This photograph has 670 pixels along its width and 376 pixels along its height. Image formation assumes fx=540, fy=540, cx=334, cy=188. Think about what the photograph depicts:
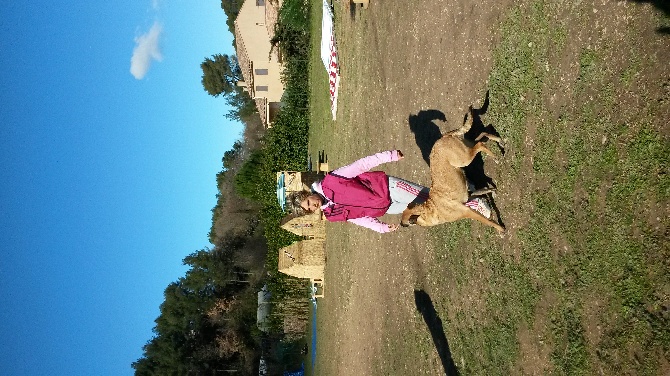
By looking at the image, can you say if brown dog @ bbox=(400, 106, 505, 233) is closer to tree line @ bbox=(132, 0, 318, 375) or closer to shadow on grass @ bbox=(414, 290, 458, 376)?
shadow on grass @ bbox=(414, 290, 458, 376)

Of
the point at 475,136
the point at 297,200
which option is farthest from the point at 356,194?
the point at 475,136

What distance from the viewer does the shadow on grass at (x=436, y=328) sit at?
860 cm

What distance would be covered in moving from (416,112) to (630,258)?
245 inches

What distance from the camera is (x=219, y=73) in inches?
2530

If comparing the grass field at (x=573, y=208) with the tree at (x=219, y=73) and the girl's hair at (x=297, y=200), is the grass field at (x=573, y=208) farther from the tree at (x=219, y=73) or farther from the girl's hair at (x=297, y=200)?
the tree at (x=219, y=73)

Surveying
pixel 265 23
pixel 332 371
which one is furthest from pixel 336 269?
pixel 265 23

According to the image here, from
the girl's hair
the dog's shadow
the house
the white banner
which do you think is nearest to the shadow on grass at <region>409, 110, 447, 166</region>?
the dog's shadow

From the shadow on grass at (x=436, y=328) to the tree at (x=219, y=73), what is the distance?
185 feet

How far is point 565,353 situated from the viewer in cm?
608

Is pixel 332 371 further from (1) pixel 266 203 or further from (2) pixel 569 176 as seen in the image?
(1) pixel 266 203

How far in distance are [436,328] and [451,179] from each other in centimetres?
336

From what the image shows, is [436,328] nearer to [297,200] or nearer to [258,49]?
[297,200]

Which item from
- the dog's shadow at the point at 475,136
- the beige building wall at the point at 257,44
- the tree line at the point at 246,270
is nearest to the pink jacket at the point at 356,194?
the dog's shadow at the point at 475,136

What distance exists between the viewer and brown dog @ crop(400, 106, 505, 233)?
22.8 ft
